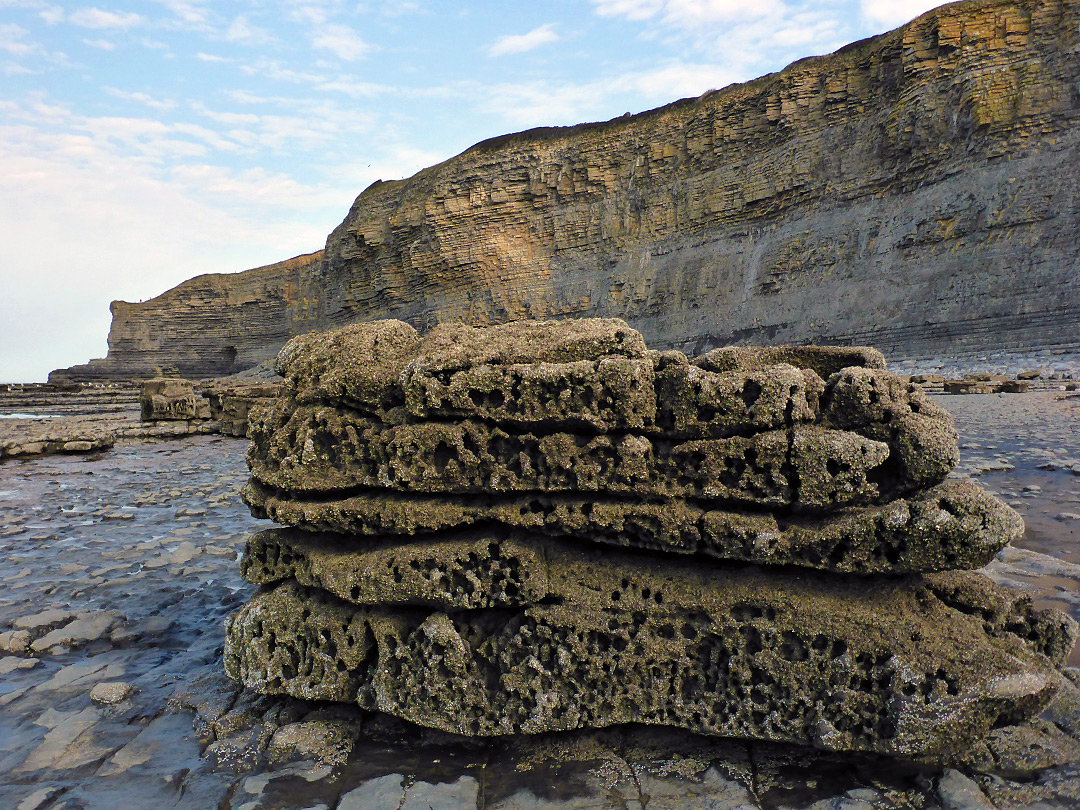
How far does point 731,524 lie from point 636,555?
0.43 metres

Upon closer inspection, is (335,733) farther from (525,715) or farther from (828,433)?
(828,433)

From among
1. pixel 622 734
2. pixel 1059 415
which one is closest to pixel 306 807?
pixel 622 734

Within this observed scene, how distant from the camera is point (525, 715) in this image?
239 cm

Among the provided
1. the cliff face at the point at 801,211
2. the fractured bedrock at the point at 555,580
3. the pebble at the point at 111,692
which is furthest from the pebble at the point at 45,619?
the cliff face at the point at 801,211

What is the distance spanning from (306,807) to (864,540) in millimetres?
2047

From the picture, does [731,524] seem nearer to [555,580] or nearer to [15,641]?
[555,580]

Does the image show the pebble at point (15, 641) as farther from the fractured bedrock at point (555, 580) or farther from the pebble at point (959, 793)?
the pebble at point (959, 793)

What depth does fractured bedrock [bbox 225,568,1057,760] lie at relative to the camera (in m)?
2.07

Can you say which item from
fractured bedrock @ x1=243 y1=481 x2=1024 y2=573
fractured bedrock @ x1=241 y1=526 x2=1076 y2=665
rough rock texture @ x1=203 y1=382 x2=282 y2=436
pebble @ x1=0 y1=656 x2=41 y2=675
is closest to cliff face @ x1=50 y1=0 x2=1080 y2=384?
rough rock texture @ x1=203 y1=382 x2=282 y2=436

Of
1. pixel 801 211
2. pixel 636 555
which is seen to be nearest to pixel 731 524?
pixel 636 555

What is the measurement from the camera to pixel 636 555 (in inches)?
101

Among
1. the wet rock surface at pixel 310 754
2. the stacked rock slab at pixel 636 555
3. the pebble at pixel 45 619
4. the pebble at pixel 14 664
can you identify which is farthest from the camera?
the pebble at pixel 45 619

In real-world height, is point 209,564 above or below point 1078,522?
above

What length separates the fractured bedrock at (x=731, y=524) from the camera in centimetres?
212
